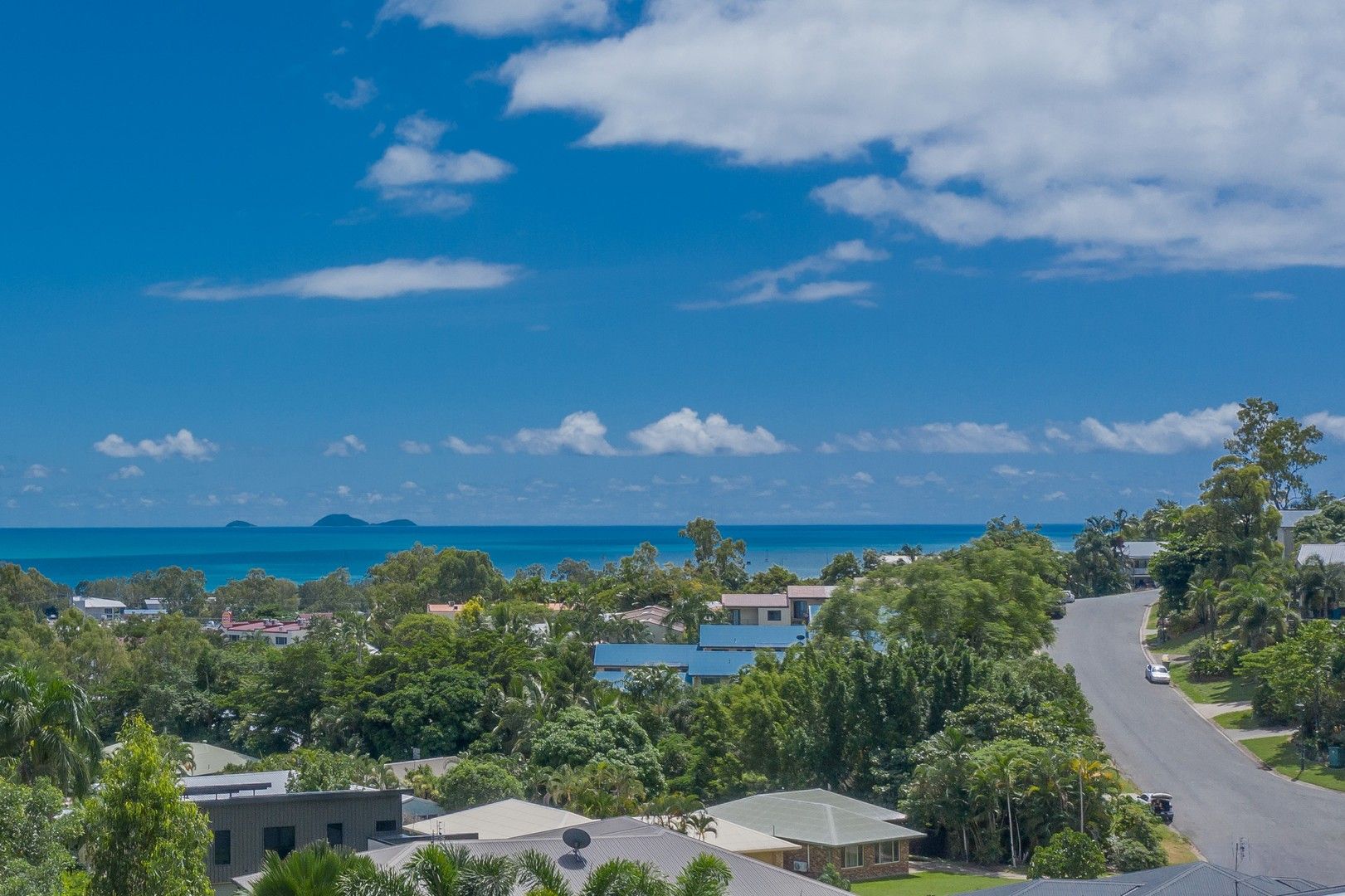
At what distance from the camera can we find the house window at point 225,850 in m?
30.5

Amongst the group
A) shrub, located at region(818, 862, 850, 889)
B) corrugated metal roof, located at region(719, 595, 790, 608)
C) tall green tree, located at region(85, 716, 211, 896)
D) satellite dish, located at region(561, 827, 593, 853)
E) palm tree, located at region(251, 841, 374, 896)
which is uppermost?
tall green tree, located at region(85, 716, 211, 896)

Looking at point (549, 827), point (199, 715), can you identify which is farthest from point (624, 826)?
point (199, 715)

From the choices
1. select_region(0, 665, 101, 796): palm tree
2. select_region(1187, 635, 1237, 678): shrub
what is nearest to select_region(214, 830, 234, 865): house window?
select_region(0, 665, 101, 796): palm tree

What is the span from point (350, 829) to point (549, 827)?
5297 millimetres

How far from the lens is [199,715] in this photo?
6488 centimetres

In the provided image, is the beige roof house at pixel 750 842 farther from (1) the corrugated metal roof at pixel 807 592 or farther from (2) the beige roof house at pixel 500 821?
(1) the corrugated metal roof at pixel 807 592

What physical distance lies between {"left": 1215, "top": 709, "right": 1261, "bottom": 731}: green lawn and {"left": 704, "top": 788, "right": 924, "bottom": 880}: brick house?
19112 millimetres

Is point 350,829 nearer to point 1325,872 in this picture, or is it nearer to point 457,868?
point 457,868

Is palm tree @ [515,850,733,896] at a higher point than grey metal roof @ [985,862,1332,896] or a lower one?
higher

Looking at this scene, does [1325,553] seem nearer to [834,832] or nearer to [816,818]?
[816,818]

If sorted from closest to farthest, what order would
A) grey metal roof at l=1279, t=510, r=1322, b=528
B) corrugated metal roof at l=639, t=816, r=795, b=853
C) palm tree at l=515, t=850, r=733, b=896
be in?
palm tree at l=515, t=850, r=733, b=896 < corrugated metal roof at l=639, t=816, r=795, b=853 < grey metal roof at l=1279, t=510, r=1322, b=528

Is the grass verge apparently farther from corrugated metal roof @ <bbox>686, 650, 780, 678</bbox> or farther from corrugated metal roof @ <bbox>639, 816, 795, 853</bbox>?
corrugated metal roof @ <bbox>686, 650, 780, 678</bbox>

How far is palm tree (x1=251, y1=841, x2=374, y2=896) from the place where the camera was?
15.4m

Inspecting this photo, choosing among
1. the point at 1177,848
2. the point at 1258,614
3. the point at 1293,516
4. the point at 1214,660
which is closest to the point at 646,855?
the point at 1177,848
